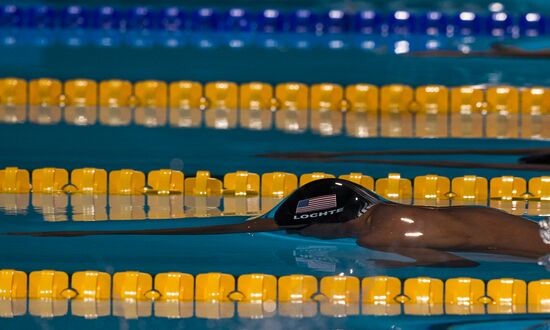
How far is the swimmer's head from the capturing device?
6.74 m

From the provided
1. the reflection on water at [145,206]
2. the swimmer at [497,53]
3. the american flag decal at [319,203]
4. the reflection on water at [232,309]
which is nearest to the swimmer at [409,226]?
the american flag decal at [319,203]

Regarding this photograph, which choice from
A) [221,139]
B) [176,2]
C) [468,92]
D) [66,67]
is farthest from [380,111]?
[176,2]

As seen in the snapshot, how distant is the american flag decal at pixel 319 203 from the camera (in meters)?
6.74

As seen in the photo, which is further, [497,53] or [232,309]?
[497,53]

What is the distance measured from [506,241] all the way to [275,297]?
128 centimetres

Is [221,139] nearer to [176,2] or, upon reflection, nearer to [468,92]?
[468,92]

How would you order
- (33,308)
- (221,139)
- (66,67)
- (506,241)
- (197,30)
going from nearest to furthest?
(33,308) < (506,241) < (221,139) < (66,67) < (197,30)

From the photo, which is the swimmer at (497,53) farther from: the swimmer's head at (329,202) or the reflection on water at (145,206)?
the swimmer's head at (329,202)

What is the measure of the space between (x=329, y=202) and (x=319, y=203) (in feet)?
0.18

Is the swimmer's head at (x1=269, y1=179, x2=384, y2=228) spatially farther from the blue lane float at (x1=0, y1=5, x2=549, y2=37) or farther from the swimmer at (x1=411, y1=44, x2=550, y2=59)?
the blue lane float at (x1=0, y1=5, x2=549, y2=37)

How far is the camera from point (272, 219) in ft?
23.2

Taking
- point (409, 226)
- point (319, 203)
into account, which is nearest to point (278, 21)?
point (319, 203)

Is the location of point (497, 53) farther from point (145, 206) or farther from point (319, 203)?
point (319, 203)

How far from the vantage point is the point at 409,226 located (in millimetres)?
6590
